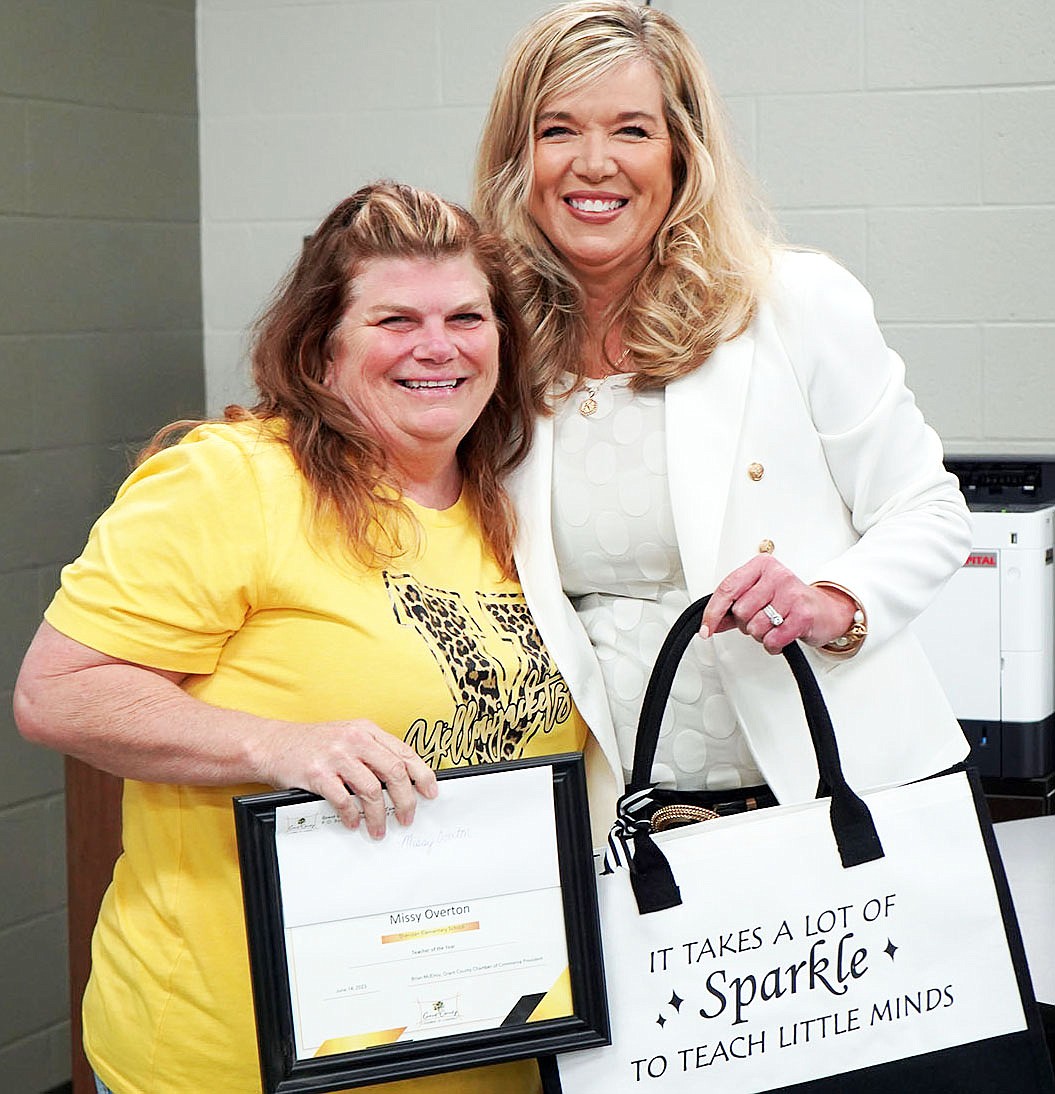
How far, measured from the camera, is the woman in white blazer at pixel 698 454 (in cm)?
148

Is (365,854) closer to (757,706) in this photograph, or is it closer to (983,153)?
(757,706)

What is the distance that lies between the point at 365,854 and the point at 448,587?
12.1 inches

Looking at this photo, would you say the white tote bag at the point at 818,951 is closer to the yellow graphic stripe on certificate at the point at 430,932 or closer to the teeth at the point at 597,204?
the yellow graphic stripe on certificate at the point at 430,932

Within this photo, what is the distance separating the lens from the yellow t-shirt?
4.08ft

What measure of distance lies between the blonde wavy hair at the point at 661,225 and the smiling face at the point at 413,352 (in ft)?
0.66

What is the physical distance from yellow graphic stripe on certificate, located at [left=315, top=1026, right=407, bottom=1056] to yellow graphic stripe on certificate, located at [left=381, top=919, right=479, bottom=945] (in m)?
0.07

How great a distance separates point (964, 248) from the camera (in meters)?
2.97

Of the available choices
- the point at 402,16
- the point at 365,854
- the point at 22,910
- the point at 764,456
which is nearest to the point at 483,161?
the point at 764,456

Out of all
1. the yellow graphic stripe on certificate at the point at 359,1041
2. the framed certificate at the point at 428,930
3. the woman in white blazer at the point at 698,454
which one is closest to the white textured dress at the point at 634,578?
the woman in white blazer at the point at 698,454

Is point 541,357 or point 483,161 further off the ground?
point 483,161

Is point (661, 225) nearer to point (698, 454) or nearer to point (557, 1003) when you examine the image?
point (698, 454)

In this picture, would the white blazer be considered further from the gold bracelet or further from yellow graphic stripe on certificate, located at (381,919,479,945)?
yellow graphic stripe on certificate, located at (381,919,479,945)

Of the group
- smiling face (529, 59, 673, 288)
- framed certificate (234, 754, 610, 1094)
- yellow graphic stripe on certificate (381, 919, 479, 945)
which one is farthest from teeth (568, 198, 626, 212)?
yellow graphic stripe on certificate (381, 919, 479, 945)

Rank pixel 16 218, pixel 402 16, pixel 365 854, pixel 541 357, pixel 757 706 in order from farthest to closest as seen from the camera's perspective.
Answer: pixel 402 16
pixel 16 218
pixel 541 357
pixel 757 706
pixel 365 854
